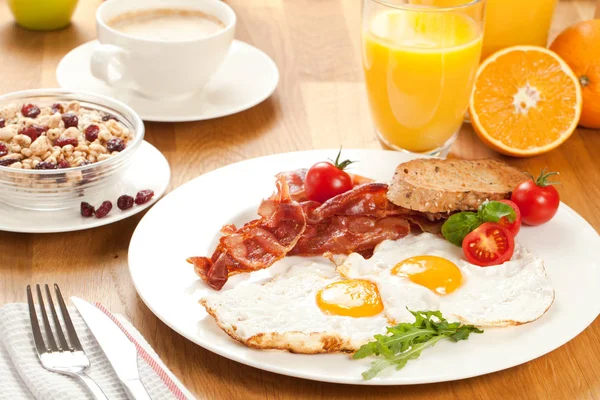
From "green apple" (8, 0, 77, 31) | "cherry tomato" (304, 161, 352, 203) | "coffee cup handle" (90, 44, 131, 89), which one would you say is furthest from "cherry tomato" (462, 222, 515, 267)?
"green apple" (8, 0, 77, 31)

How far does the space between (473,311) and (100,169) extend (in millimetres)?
1115

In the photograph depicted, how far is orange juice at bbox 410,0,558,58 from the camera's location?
314 centimetres

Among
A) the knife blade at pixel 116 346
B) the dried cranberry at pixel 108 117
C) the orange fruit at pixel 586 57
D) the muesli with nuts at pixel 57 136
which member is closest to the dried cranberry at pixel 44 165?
the muesli with nuts at pixel 57 136

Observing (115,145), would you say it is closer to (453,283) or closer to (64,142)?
(64,142)

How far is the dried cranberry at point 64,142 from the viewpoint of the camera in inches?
97.5

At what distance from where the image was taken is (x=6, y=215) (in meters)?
2.40

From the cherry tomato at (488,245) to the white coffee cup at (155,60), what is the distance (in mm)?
1309

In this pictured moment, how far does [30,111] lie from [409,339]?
145 cm

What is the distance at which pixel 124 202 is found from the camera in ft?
8.07

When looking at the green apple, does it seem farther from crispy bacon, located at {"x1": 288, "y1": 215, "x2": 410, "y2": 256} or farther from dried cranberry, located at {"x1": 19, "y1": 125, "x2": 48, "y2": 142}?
crispy bacon, located at {"x1": 288, "y1": 215, "x2": 410, "y2": 256}

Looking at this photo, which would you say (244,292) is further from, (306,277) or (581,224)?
(581,224)

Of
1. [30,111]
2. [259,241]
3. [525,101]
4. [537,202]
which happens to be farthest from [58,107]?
[525,101]

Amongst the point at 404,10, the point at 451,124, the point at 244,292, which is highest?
the point at 404,10

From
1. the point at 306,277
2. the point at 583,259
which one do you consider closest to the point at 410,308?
the point at 306,277
